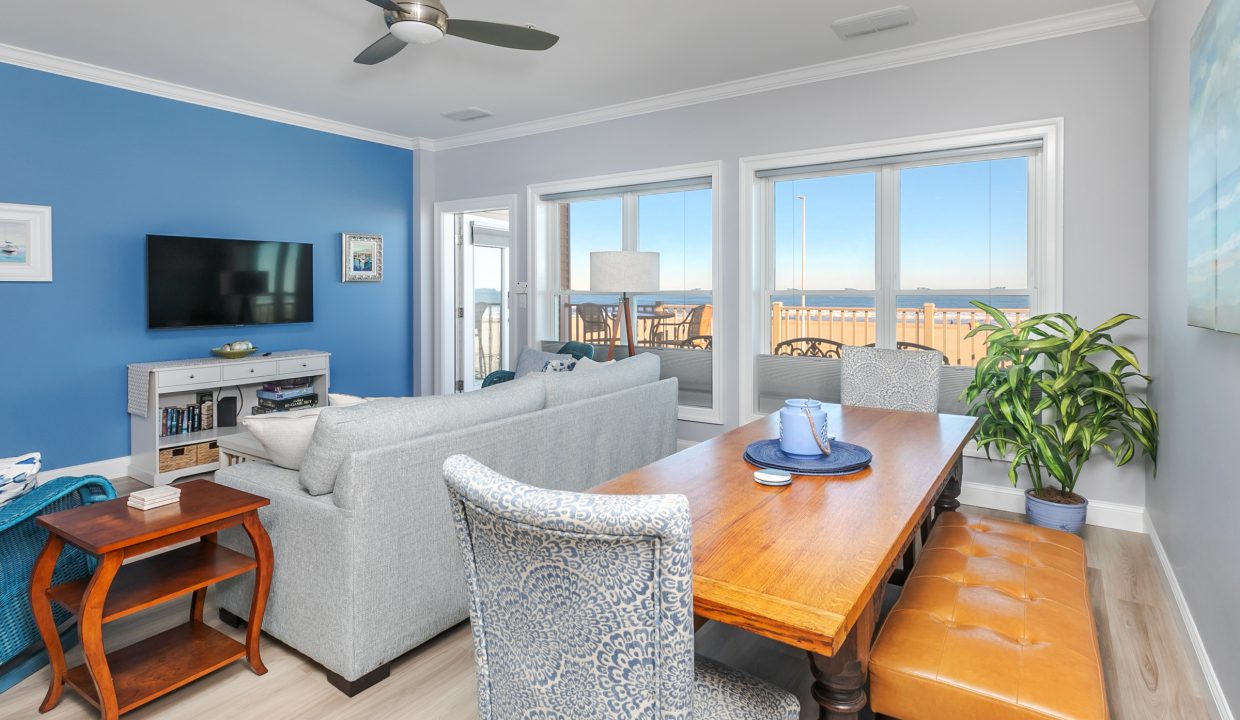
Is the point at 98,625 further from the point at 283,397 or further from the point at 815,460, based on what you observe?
the point at 283,397

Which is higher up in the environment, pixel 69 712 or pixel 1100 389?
pixel 1100 389

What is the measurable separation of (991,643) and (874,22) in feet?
10.4

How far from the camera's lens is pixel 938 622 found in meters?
1.52

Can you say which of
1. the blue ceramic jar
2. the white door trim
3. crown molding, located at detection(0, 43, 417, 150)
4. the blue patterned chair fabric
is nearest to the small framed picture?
the white door trim

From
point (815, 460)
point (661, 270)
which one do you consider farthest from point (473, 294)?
point (815, 460)

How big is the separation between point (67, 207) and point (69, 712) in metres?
3.52

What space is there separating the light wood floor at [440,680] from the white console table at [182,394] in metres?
2.17

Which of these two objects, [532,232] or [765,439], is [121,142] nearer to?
[532,232]

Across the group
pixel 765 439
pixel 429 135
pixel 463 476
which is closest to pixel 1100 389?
pixel 765 439

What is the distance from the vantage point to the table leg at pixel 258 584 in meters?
2.07

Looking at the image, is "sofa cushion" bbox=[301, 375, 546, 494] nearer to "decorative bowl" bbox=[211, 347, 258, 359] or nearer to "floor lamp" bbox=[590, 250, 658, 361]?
"floor lamp" bbox=[590, 250, 658, 361]

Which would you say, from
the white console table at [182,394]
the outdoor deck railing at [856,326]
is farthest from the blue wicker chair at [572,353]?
the white console table at [182,394]

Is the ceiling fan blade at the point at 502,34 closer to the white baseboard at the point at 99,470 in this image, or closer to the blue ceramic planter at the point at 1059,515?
the blue ceramic planter at the point at 1059,515

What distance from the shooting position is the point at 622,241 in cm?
526
